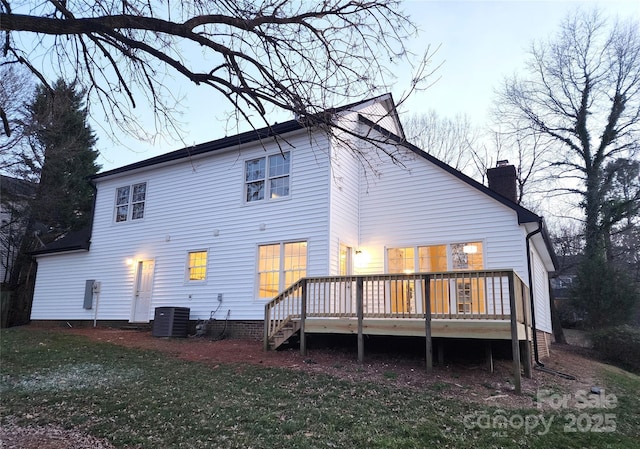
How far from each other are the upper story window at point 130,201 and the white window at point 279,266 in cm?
563

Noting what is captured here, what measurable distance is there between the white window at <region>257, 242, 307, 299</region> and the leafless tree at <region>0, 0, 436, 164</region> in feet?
21.0

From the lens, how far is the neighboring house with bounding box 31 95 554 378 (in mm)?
10234

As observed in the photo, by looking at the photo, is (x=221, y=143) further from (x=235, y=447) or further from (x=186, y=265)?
(x=235, y=447)

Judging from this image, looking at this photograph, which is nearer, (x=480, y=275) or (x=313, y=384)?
(x=313, y=384)

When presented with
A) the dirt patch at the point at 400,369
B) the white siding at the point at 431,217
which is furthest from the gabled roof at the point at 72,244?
the white siding at the point at 431,217

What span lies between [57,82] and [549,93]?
23.1 metres

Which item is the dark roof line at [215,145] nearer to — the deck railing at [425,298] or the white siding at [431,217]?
the white siding at [431,217]

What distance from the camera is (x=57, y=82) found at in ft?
18.7

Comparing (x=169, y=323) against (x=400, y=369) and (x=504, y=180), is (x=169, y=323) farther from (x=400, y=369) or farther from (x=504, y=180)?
(x=504, y=180)

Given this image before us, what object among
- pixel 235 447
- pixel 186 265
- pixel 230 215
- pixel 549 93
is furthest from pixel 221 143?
pixel 549 93

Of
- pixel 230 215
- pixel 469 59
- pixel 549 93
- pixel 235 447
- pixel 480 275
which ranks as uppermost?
pixel 549 93

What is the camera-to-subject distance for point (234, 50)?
4.47 metres

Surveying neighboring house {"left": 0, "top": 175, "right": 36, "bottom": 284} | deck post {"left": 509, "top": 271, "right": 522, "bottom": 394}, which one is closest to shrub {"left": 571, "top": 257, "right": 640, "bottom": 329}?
deck post {"left": 509, "top": 271, "right": 522, "bottom": 394}

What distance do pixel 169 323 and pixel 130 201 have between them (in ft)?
18.3
